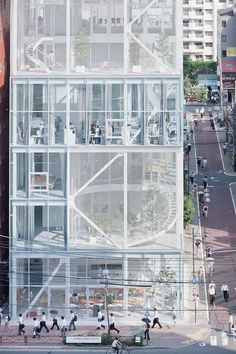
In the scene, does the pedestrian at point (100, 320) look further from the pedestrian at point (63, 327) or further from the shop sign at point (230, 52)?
the shop sign at point (230, 52)

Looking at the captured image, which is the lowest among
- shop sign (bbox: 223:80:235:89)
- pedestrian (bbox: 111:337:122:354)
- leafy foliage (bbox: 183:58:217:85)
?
pedestrian (bbox: 111:337:122:354)

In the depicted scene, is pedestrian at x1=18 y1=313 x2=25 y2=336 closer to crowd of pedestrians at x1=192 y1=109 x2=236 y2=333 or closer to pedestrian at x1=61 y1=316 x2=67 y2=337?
pedestrian at x1=61 y1=316 x2=67 y2=337

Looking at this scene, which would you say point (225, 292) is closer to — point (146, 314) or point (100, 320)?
point (146, 314)

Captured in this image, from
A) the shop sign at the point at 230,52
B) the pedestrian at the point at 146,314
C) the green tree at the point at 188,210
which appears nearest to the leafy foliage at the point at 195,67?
the shop sign at the point at 230,52

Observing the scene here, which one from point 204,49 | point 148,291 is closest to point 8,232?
point 148,291

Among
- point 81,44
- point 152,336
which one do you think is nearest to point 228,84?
point 81,44

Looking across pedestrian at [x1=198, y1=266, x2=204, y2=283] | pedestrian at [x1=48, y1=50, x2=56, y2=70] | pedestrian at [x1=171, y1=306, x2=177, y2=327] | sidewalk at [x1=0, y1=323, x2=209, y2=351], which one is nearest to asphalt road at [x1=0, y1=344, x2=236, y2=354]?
sidewalk at [x1=0, y1=323, x2=209, y2=351]
